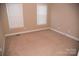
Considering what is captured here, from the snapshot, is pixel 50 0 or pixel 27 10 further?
pixel 27 10

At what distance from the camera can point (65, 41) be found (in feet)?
4.90

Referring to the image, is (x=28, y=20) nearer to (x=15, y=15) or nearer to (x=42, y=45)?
(x=15, y=15)

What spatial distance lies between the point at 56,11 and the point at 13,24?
452mm

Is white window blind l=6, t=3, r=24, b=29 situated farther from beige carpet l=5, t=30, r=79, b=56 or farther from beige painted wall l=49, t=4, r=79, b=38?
beige painted wall l=49, t=4, r=79, b=38

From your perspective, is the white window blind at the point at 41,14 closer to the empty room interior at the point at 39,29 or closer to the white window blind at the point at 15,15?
the empty room interior at the point at 39,29

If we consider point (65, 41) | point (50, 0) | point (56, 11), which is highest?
point (50, 0)

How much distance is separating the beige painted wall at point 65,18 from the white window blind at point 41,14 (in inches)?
2.4

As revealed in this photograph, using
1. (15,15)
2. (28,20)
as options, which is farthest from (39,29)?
(15,15)

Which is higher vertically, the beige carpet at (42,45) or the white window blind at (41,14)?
the white window blind at (41,14)

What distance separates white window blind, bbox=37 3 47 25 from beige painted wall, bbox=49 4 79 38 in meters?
0.06

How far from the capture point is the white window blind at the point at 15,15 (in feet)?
4.48

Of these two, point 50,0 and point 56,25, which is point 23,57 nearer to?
point 56,25

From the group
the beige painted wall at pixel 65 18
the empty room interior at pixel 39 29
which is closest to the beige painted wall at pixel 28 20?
the empty room interior at pixel 39 29

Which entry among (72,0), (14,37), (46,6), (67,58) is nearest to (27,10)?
(46,6)
